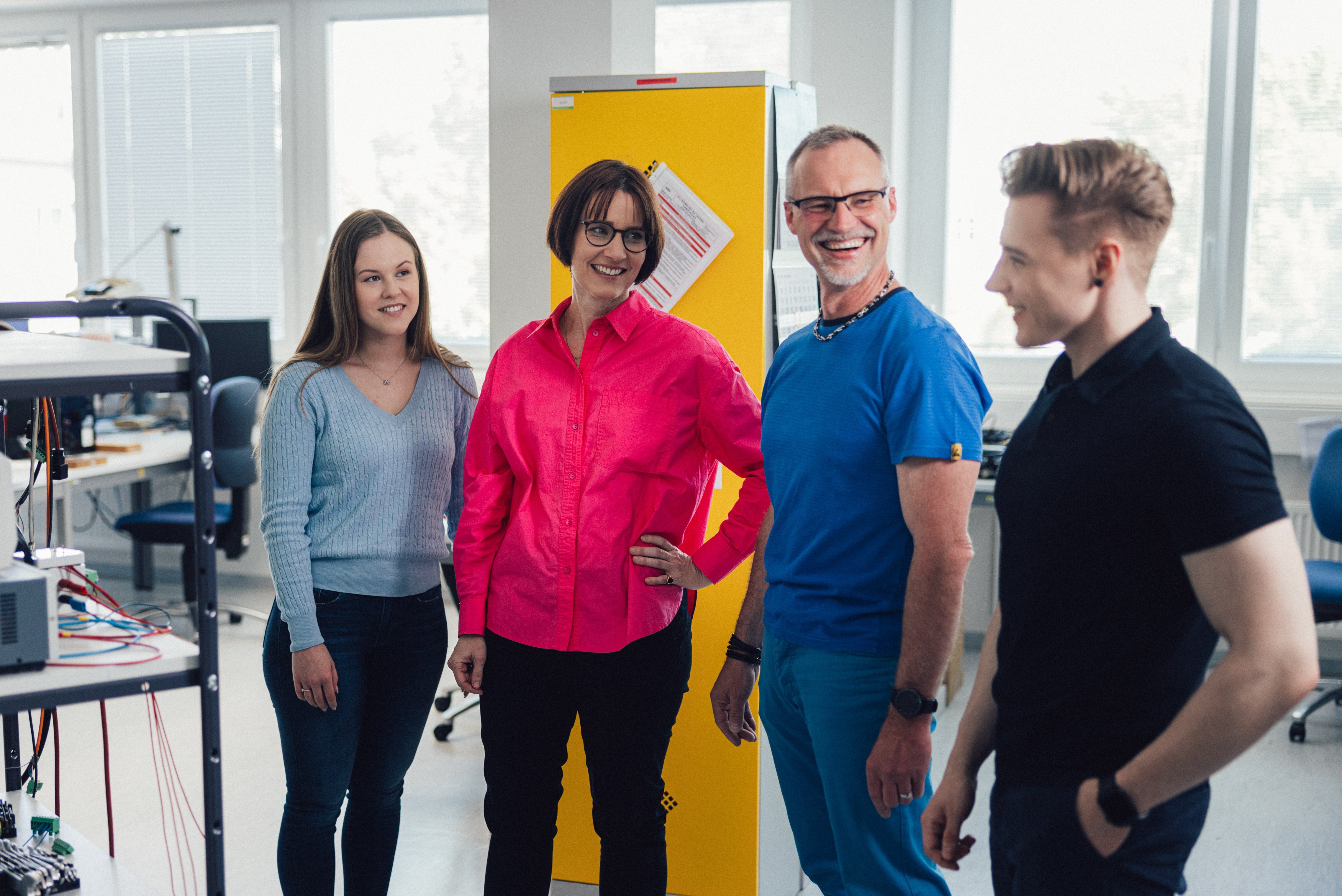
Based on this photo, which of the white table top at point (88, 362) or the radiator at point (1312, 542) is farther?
the radiator at point (1312, 542)

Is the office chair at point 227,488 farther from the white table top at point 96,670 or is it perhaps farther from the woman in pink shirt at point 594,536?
the white table top at point 96,670

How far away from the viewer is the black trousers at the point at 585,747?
177cm

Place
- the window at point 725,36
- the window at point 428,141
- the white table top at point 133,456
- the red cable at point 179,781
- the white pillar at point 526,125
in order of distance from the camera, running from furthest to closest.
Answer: the window at point 428,141 < the window at point 725,36 < the white table top at point 133,456 < the red cable at point 179,781 < the white pillar at point 526,125

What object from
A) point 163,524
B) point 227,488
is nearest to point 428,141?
point 227,488

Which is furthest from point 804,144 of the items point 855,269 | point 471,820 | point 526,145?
point 471,820

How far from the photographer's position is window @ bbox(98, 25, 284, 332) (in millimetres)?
5477

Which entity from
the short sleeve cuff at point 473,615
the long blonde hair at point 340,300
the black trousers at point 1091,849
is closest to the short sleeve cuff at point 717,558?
the short sleeve cuff at point 473,615

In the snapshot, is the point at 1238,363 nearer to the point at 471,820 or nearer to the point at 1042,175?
the point at 471,820

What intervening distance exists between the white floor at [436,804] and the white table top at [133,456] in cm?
81

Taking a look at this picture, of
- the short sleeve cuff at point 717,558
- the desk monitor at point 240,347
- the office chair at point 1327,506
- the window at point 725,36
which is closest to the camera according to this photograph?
the short sleeve cuff at point 717,558

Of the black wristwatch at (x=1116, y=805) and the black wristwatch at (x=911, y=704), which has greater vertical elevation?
the black wristwatch at (x=1116, y=805)

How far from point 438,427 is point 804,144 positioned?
77 cm

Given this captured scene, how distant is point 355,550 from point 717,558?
59 cm

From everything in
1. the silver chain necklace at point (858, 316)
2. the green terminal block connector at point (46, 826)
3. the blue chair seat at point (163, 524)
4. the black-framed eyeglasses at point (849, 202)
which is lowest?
the blue chair seat at point (163, 524)
